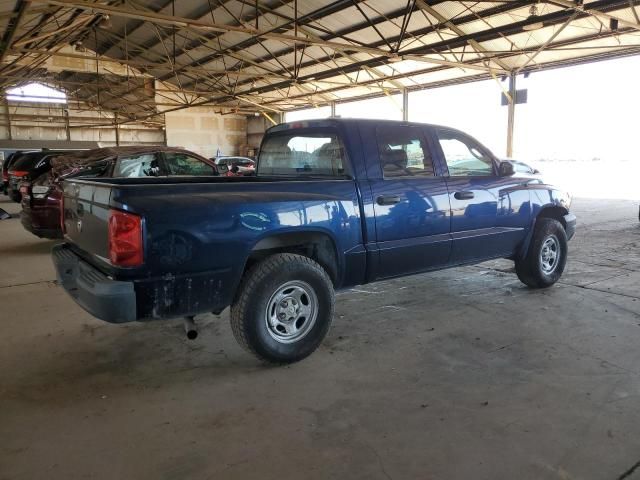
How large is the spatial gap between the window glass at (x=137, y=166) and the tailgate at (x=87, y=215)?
4490 mm

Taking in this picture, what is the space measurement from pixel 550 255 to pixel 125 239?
4.55 metres

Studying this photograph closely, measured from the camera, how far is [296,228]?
134 inches

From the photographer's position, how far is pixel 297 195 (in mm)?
3432

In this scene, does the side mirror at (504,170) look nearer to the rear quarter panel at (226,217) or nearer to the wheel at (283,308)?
the rear quarter panel at (226,217)

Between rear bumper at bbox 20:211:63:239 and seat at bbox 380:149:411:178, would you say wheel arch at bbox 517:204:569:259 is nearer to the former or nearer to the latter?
seat at bbox 380:149:411:178

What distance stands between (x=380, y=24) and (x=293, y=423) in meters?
14.4

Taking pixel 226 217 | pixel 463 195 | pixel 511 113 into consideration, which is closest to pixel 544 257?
pixel 463 195

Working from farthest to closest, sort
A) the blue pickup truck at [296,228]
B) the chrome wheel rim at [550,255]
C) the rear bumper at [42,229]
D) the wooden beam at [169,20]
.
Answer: the wooden beam at [169,20], the rear bumper at [42,229], the chrome wheel rim at [550,255], the blue pickup truck at [296,228]

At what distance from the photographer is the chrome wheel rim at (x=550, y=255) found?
209 inches

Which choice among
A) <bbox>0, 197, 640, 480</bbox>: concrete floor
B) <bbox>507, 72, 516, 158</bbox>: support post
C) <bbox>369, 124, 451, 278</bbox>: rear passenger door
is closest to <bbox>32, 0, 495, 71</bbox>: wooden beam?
<bbox>507, 72, 516, 158</bbox>: support post

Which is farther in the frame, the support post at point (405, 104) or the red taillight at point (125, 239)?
the support post at point (405, 104)

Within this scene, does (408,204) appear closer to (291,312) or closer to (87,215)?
(291,312)

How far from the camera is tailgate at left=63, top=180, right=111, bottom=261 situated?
296 cm

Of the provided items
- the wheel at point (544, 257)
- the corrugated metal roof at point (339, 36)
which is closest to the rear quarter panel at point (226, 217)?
the wheel at point (544, 257)
